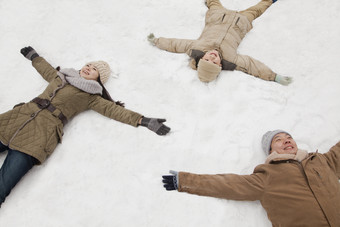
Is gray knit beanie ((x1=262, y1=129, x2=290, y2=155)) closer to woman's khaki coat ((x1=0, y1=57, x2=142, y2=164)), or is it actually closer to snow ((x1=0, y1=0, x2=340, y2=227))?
snow ((x1=0, y1=0, x2=340, y2=227))

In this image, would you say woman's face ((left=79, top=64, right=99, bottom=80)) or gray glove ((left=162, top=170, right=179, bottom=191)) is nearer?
gray glove ((left=162, top=170, right=179, bottom=191))

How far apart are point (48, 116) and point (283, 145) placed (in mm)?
2564

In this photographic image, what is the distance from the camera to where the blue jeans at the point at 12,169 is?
2.52 m

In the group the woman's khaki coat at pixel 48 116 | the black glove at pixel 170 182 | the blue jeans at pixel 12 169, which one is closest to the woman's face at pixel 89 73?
the woman's khaki coat at pixel 48 116

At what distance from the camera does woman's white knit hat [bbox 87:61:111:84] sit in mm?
3377

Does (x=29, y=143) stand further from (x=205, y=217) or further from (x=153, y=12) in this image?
(x=153, y=12)

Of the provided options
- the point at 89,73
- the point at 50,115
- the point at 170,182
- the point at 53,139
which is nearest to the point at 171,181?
the point at 170,182

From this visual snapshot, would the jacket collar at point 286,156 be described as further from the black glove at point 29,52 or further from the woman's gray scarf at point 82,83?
the black glove at point 29,52

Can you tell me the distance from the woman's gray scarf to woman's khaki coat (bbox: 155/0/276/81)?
47.7 inches

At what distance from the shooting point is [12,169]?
257cm

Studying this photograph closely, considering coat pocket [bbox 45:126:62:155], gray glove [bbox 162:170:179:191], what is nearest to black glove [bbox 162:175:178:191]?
gray glove [bbox 162:170:179:191]

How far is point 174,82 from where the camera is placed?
3463 millimetres

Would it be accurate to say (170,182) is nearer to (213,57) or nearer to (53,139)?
(53,139)

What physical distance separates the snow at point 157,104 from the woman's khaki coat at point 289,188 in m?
0.16
